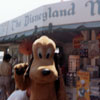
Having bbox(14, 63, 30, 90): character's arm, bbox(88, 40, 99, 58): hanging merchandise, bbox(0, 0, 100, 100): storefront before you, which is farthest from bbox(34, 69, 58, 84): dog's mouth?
bbox(88, 40, 99, 58): hanging merchandise

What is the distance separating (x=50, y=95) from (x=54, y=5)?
5.57 feet

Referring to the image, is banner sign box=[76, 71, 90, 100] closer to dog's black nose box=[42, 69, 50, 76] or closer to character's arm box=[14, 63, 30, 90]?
character's arm box=[14, 63, 30, 90]

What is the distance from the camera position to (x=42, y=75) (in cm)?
286

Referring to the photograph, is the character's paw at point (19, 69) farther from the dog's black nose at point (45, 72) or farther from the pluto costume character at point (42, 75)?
the dog's black nose at point (45, 72)

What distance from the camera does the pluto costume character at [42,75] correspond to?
115 inches

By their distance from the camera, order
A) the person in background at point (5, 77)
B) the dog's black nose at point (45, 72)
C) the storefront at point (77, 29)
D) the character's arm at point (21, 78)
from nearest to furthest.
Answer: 1. the dog's black nose at point (45, 72)
2. the character's arm at point (21, 78)
3. the storefront at point (77, 29)
4. the person in background at point (5, 77)

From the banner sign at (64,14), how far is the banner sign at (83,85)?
1.16 meters

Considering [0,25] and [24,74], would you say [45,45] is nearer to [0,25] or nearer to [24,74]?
[24,74]

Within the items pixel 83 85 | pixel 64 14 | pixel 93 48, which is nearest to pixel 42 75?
pixel 64 14

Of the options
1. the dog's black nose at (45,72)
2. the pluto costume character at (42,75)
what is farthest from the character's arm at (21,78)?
the dog's black nose at (45,72)

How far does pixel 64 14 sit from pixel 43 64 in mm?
1206

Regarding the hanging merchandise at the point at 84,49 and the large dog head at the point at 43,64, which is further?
the hanging merchandise at the point at 84,49

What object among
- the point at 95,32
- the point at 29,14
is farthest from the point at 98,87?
the point at 29,14

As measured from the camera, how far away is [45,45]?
3133 mm
